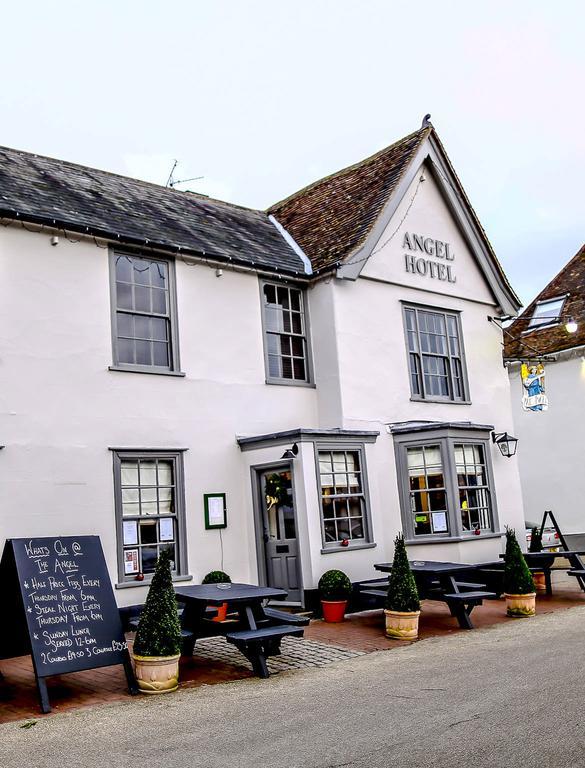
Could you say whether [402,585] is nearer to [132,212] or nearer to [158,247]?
[158,247]

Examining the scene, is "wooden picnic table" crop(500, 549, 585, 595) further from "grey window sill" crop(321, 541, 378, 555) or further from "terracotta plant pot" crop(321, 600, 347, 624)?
"terracotta plant pot" crop(321, 600, 347, 624)

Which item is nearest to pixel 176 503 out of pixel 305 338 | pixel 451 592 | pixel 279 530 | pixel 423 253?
pixel 279 530

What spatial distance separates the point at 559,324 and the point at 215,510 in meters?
14.5

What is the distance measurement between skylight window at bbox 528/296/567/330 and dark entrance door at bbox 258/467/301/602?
43.8 ft

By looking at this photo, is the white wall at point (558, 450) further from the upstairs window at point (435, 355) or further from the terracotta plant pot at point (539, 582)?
the upstairs window at point (435, 355)

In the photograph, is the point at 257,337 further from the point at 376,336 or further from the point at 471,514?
the point at 471,514

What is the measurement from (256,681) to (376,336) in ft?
27.9

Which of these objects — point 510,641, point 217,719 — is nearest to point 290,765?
point 217,719

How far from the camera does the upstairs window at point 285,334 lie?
1482 centimetres

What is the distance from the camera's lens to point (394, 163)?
680 inches

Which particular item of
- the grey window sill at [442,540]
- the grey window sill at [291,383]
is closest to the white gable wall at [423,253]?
the grey window sill at [291,383]

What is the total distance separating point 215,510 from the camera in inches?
522

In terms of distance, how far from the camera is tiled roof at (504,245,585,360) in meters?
22.6

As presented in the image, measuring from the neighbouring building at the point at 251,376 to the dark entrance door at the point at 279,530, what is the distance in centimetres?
4
